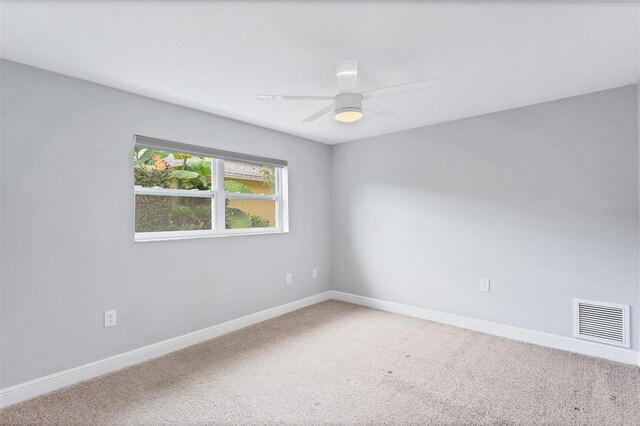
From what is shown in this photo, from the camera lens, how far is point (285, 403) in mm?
2008

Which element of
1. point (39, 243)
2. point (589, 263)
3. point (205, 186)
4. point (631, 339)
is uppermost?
point (205, 186)

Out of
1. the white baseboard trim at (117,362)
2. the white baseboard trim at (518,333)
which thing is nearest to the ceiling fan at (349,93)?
the white baseboard trim at (117,362)

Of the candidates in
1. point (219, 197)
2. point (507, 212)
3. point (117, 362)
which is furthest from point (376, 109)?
point (117, 362)

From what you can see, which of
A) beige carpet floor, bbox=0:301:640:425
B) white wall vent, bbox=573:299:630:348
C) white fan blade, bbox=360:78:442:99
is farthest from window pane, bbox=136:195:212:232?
white wall vent, bbox=573:299:630:348

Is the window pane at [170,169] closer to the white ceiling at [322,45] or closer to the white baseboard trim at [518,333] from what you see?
the white ceiling at [322,45]

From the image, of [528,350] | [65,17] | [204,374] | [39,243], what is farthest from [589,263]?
[39,243]

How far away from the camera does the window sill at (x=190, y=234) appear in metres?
2.71

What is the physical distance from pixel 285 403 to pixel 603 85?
3257mm

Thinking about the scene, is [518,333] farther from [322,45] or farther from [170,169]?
[170,169]

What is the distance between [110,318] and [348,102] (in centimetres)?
234

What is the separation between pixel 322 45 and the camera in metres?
1.87

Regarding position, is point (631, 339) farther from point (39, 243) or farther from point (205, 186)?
point (39, 243)

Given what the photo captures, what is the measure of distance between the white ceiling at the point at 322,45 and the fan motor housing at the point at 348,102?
181 mm

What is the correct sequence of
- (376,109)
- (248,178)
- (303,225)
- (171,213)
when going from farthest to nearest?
(303,225) → (248,178) → (171,213) → (376,109)
